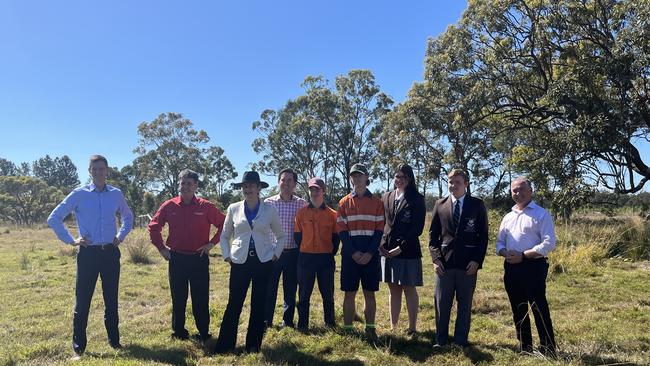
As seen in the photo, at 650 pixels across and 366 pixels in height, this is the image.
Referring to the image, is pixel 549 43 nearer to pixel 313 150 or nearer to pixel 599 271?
pixel 599 271

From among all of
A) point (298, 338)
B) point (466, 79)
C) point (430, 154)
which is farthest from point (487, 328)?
point (430, 154)

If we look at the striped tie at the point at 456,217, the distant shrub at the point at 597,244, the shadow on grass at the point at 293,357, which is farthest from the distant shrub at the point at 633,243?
the shadow on grass at the point at 293,357

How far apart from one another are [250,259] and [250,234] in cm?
27

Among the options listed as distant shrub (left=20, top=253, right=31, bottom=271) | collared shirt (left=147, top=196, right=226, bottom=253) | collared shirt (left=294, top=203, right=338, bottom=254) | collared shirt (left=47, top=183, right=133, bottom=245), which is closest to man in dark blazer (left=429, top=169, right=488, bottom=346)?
collared shirt (left=294, top=203, right=338, bottom=254)

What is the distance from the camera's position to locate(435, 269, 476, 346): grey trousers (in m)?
4.63

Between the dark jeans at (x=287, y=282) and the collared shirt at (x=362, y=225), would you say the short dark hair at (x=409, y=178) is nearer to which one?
the collared shirt at (x=362, y=225)

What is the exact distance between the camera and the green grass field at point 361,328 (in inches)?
179

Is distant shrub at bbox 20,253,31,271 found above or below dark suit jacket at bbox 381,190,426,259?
below

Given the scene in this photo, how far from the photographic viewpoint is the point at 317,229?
5391mm

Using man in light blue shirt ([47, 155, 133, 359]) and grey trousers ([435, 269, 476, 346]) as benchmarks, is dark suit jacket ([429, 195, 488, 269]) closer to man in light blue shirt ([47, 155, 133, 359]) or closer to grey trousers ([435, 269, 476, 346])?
grey trousers ([435, 269, 476, 346])

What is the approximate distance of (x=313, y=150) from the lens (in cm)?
4188

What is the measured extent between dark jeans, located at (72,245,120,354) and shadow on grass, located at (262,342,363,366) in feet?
6.00

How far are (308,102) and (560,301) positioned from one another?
34.9 meters

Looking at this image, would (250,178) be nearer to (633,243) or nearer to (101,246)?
(101,246)
